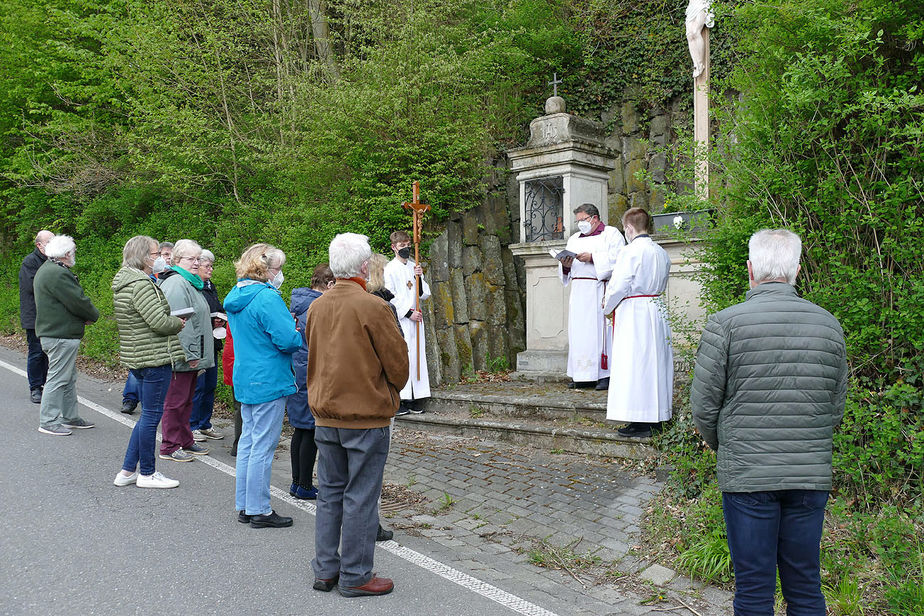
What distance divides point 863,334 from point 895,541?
1116mm

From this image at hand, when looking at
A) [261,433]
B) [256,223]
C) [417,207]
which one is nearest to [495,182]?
[417,207]

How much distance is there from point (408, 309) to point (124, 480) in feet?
12.8

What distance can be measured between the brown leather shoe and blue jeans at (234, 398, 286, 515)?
123cm

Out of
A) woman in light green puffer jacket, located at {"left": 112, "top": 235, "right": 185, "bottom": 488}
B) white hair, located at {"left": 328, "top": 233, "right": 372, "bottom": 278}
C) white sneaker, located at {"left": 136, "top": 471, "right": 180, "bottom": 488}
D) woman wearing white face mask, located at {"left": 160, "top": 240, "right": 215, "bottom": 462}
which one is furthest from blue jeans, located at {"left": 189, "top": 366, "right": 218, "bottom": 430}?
white hair, located at {"left": 328, "top": 233, "right": 372, "bottom": 278}

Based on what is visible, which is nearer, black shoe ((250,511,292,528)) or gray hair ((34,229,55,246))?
black shoe ((250,511,292,528))

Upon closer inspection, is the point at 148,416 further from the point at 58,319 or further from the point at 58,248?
the point at 58,248

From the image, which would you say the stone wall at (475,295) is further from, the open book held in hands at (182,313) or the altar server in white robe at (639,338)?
the open book held in hands at (182,313)

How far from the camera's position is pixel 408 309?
8719 mm

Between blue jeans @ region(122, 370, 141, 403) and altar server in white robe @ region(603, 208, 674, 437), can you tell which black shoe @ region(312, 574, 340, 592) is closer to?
altar server in white robe @ region(603, 208, 674, 437)

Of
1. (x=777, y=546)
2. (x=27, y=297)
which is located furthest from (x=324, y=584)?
(x=27, y=297)

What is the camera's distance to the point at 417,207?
27.9 ft

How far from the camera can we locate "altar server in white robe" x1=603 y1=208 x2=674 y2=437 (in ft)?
20.8

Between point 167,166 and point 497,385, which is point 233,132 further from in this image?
point 497,385

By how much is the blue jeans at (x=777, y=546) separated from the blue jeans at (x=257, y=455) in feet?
10.5
